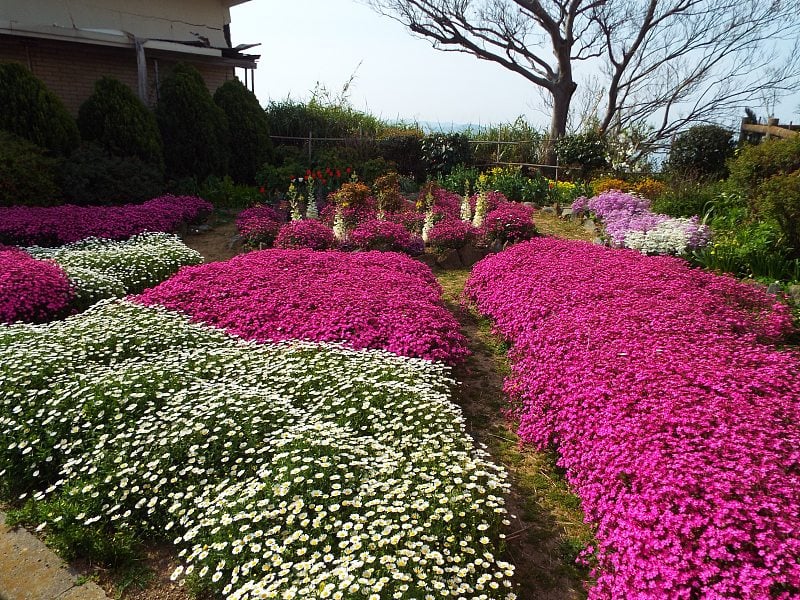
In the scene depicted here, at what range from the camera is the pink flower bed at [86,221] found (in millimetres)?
8688

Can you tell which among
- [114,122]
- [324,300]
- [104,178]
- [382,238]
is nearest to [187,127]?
[114,122]

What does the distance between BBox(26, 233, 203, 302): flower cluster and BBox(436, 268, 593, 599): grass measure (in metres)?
4.59

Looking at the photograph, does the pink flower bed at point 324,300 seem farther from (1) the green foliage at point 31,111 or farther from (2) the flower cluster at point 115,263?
(1) the green foliage at point 31,111

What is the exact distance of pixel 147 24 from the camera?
15648 mm

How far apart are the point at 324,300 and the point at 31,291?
3.23 meters

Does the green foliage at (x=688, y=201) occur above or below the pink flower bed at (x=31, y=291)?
above

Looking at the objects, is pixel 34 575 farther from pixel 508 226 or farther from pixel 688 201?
pixel 688 201

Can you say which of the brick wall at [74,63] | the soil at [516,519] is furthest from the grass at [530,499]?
the brick wall at [74,63]

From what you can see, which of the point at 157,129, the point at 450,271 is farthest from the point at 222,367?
the point at 157,129

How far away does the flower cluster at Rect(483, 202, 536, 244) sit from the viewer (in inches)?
362

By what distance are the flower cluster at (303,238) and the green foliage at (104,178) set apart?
455 cm

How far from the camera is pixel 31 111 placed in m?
11.1

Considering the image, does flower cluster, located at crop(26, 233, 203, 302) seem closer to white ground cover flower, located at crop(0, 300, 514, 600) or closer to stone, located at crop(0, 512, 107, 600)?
white ground cover flower, located at crop(0, 300, 514, 600)

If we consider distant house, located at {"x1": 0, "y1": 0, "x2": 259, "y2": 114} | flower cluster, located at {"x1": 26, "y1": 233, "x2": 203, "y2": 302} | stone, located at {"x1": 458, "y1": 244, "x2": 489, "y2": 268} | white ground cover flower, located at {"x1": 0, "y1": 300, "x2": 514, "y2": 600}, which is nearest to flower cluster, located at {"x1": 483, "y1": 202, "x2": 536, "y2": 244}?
stone, located at {"x1": 458, "y1": 244, "x2": 489, "y2": 268}
